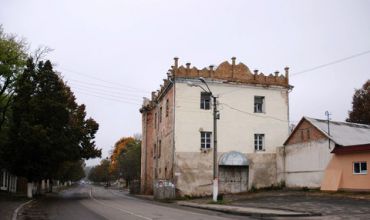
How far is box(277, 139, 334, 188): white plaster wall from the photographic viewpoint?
33281 millimetres

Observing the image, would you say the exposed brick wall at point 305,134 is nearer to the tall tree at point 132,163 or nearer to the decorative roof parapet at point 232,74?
the decorative roof parapet at point 232,74

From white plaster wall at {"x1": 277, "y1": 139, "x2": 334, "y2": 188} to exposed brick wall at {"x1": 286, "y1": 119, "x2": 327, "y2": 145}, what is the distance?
1.05ft

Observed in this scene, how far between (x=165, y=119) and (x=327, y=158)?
1595 centimetres

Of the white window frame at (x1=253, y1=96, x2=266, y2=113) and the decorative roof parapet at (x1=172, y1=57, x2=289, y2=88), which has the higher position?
the decorative roof parapet at (x1=172, y1=57, x2=289, y2=88)

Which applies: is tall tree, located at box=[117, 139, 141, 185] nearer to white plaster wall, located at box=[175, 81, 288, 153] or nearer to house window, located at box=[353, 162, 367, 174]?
white plaster wall, located at box=[175, 81, 288, 153]

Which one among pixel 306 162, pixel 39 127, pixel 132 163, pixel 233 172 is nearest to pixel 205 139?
pixel 233 172

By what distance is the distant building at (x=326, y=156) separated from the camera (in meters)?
29.7

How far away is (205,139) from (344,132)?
11498 millimetres

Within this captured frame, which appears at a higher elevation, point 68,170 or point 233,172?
point 233,172

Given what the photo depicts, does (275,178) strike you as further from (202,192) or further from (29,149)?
(29,149)

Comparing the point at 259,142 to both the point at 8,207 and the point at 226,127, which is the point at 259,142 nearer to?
the point at 226,127

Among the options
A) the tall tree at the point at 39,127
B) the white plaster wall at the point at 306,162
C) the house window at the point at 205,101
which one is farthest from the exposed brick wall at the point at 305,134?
the tall tree at the point at 39,127

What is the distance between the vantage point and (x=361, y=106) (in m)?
55.1

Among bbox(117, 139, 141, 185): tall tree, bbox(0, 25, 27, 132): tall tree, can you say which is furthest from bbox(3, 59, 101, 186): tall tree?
bbox(117, 139, 141, 185): tall tree
